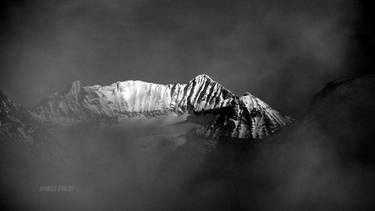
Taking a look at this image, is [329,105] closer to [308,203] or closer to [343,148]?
[343,148]

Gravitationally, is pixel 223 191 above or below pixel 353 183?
above

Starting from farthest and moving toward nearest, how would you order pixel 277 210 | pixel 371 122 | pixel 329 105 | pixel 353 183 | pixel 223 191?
1. pixel 223 191
2. pixel 329 105
3. pixel 277 210
4. pixel 371 122
5. pixel 353 183

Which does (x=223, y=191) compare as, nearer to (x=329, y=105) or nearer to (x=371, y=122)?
(x=329, y=105)

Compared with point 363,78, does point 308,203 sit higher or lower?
lower

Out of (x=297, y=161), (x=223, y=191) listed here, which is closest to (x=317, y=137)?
(x=297, y=161)

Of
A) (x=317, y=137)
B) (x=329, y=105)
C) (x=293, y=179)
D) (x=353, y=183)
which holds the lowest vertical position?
(x=353, y=183)

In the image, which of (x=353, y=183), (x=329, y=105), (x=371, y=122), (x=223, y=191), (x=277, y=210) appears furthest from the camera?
(x=223, y=191)

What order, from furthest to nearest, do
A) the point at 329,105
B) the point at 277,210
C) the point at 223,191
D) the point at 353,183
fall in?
the point at 223,191 < the point at 329,105 < the point at 277,210 < the point at 353,183

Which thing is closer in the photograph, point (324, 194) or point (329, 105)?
point (324, 194)

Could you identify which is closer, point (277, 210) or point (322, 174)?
point (322, 174)

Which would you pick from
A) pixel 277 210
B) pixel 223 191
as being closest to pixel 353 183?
pixel 277 210
